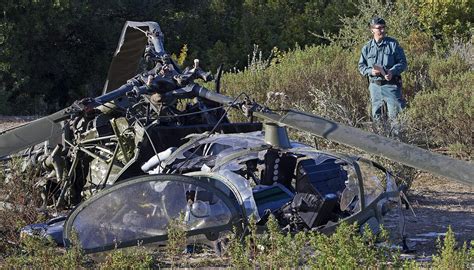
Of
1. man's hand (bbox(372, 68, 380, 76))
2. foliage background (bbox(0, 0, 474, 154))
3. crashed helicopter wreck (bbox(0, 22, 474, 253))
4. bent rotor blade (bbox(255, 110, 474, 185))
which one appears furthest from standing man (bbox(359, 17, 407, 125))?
bent rotor blade (bbox(255, 110, 474, 185))

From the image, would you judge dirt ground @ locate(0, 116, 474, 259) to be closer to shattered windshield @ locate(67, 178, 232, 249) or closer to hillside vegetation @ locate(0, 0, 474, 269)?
hillside vegetation @ locate(0, 0, 474, 269)

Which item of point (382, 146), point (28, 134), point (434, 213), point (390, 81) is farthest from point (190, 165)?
point (390, 81)

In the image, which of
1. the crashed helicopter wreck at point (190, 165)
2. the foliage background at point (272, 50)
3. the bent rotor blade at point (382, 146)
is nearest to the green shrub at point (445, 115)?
the foliage background at point (272, 50)

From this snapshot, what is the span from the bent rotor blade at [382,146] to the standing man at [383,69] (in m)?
5.26

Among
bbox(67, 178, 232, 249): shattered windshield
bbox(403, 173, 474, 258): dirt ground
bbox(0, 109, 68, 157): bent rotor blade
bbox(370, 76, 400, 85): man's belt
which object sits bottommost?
bbox(403, 173, 474, 258): dirt ground

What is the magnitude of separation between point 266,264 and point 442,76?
8.82 m

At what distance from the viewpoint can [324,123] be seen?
667cm

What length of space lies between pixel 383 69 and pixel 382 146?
5677 millimetres

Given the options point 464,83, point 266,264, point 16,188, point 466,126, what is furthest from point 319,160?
point 464,83

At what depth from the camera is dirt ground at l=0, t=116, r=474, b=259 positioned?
822 centimetres

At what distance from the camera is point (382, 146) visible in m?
6.35

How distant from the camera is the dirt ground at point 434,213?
8219 millimetres

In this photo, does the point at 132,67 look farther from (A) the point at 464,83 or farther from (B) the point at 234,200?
(A) the point at 464,83

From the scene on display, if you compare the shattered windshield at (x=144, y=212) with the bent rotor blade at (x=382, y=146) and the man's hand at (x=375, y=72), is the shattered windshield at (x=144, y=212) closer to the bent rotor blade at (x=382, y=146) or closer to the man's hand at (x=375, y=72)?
the bent rotor blade at (x=382, y=146)
